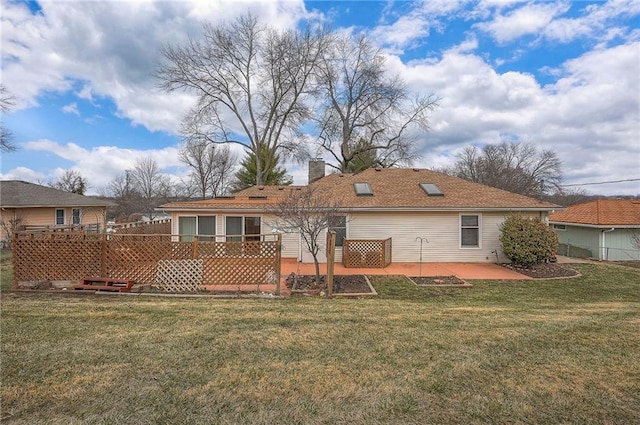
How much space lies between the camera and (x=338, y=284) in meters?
9.09

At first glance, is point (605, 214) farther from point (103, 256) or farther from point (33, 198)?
point (33, 198)

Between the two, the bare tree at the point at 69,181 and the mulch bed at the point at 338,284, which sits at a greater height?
the bare tree at the point at 69,181

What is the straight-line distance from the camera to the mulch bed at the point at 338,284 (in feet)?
27.6

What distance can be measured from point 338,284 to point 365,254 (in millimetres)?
3072

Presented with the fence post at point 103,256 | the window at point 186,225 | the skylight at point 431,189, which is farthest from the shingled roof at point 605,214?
the fence post at point 103,256

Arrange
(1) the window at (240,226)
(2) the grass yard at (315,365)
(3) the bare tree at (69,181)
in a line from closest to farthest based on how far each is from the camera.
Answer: (2) the grass yard at (315,365) → (1) the window at (240,226) → (3) the bare tree at (69,181)

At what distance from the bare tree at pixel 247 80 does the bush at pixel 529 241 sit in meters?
17.6

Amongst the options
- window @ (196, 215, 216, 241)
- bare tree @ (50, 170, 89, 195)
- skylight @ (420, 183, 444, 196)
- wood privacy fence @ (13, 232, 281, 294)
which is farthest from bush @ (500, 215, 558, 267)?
bare tree @ (50, 170, 89, 195)

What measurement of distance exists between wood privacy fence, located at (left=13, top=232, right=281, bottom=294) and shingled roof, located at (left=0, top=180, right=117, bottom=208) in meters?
16.0

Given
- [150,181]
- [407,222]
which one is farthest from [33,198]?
[407,222]

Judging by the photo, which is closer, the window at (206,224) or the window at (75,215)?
the window at (206,224)

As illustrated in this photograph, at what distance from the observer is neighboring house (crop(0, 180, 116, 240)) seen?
19.6 m

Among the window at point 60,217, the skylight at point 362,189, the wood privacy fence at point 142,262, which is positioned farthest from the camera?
the window at point 60,217

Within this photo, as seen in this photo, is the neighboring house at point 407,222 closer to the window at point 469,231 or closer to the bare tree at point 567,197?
the window at point 469,231
